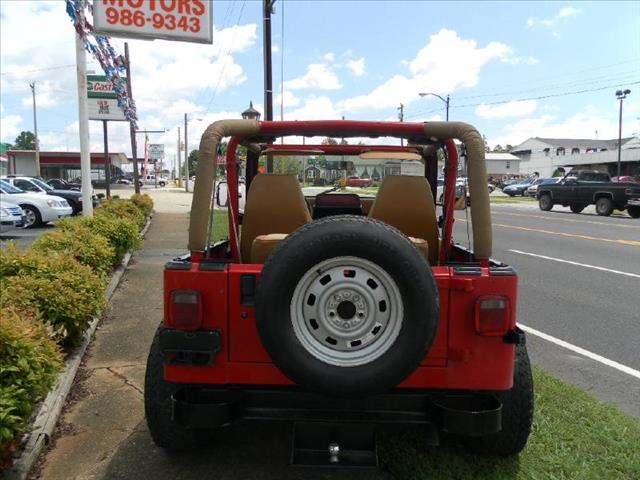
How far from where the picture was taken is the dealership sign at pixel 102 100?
19.0 metres

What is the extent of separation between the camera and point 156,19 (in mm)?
10398

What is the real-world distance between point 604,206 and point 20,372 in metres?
24.6

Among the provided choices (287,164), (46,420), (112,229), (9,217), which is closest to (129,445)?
(46,420)

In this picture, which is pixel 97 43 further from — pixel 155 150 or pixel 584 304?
pixel 155 150

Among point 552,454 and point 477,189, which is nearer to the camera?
point 477,189

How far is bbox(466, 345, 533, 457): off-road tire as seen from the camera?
299 centimetres

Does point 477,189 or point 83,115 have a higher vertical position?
point 83,115

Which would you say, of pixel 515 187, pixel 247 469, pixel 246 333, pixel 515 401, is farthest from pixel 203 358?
pixel 515 187

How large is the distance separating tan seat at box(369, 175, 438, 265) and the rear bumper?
1.19 m

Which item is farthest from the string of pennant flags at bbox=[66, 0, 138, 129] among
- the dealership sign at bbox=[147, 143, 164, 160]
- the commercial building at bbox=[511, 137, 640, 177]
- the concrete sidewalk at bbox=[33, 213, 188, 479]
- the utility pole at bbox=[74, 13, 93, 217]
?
the commercial building at bbox=[511, 137, 640, 177]

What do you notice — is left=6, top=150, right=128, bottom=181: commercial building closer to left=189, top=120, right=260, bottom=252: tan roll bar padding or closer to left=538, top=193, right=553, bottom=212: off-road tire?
left=538, top=193, right=553, bottom=212: off-road tire

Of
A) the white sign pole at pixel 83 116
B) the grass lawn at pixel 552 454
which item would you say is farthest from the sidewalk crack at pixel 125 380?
the white sign pole at pixel 83 116

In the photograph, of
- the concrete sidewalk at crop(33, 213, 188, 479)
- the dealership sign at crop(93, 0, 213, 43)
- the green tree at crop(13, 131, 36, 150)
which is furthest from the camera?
the green tree at crop(13, 131, 36, 150)

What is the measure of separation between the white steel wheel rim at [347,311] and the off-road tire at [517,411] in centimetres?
88
